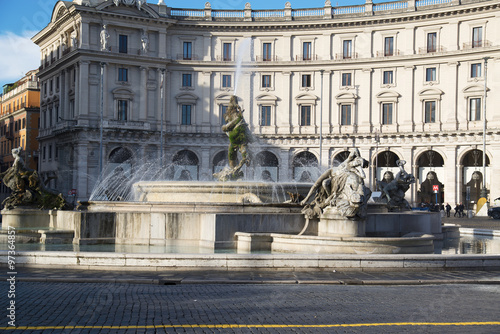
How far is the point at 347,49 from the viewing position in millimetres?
67812

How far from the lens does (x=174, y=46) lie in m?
69.9

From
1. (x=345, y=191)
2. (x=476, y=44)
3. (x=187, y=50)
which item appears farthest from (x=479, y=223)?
(x=187, y=50)

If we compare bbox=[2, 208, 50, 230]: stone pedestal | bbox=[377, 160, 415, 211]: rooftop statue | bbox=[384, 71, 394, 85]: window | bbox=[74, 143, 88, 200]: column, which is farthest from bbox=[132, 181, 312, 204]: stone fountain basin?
bbox=[384, 71, 394, 85]: window

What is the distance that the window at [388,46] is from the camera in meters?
66.2

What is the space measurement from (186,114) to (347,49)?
61.4 feet

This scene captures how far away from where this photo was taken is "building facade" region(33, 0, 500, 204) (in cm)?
6253

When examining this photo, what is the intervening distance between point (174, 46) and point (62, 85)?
1334 centimetres

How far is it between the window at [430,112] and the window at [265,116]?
16.5 m

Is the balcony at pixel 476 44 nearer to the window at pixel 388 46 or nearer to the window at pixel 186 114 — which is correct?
the window at pixel 388 46

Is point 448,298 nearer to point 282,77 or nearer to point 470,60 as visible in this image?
point 470,60

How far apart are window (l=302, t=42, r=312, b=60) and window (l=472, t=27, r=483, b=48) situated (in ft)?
55.1

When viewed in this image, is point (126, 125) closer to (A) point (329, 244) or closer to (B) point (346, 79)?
(B) point (346, 79)

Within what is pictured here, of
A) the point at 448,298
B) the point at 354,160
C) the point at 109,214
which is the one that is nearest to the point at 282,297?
the point at 448,298

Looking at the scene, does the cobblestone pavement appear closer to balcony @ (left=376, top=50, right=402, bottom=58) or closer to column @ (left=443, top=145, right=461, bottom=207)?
column @ (left=443, top=145, right=461, bottom=207)
